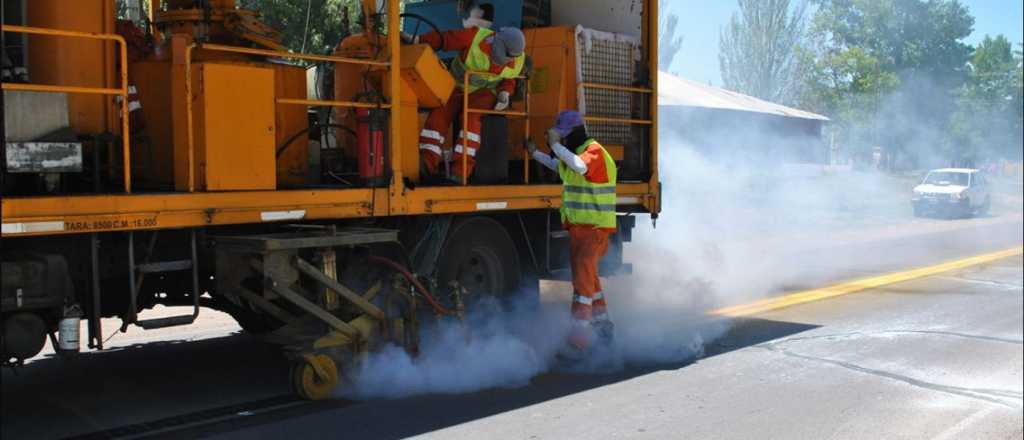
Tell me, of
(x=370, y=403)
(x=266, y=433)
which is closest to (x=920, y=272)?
(x=370, y=403)

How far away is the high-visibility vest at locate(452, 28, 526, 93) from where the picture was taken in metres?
6.93

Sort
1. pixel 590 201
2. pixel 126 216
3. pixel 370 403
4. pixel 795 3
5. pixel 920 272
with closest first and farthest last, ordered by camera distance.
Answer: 1. pixel 126 216
2. pixel 370 403
3. pixel 590 201
4. pixel 920 272
5. pixel 795 3

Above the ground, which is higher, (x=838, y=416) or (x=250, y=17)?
(x=250, y=17)

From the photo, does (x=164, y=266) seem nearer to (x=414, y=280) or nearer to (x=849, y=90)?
(x=414, y=280)

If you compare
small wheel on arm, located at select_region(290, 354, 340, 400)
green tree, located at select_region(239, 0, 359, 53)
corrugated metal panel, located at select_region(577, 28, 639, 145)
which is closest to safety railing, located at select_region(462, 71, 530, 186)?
corrugated metal panel, located at select_region(577, 28, 639, 145)

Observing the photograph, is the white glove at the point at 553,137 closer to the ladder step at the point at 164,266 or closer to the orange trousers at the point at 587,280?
the orange trousers at the point at 587,280

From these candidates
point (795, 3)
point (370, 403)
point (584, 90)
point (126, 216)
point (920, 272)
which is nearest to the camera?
point (126, 216)

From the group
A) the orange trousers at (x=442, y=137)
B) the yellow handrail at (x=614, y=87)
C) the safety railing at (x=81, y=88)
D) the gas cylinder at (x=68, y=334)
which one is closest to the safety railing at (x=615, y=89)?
the yellow handrail at (x=614, y=87)

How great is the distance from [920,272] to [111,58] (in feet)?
34.9

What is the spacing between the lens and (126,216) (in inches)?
192

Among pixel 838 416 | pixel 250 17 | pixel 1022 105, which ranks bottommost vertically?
pixel 838 416

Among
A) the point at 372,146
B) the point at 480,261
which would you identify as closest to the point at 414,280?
the point at 372,146

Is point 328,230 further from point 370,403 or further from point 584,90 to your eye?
point 584,90

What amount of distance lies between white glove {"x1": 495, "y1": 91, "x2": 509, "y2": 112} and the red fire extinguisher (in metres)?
1.18
